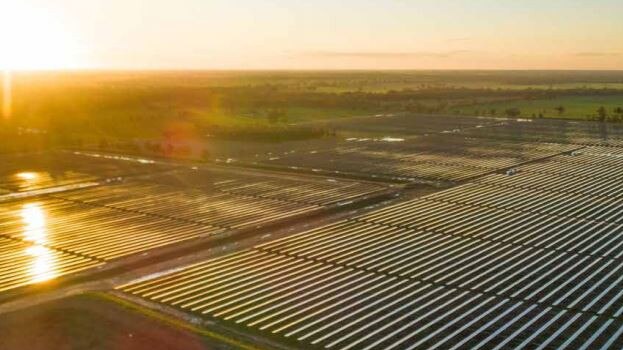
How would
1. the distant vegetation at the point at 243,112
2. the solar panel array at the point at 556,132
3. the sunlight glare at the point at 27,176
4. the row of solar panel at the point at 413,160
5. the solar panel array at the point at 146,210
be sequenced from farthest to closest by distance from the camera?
the distant vegetation at the point at 243,112
the solar panel array at the point at 556,132
the row of solar panel at the point at 413,160
the sunlight glare at the point at 27,176
the solar panel array at the point at 146,210

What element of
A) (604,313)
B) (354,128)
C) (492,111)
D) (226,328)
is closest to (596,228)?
(604,313)

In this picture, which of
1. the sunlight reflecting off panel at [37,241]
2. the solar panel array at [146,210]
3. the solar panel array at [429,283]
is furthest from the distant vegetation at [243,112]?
the solar panel array at [429,283]

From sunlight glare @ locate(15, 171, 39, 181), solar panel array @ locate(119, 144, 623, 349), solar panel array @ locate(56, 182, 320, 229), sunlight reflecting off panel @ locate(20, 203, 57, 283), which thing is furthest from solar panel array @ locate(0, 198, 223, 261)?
sunlight glare @ locate(15, 171, 39, 181)

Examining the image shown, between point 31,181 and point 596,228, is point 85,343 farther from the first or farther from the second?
point 31,181

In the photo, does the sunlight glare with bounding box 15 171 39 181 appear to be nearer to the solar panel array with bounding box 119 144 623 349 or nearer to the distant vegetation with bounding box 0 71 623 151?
the distant vegetation with bounding box 0 71 623 151

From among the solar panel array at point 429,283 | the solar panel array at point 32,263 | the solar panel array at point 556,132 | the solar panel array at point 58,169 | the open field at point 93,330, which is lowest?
the solar panel array at point 556,132

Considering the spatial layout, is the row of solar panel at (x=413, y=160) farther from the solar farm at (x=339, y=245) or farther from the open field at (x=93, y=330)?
the open field at (x=93, y=330)
